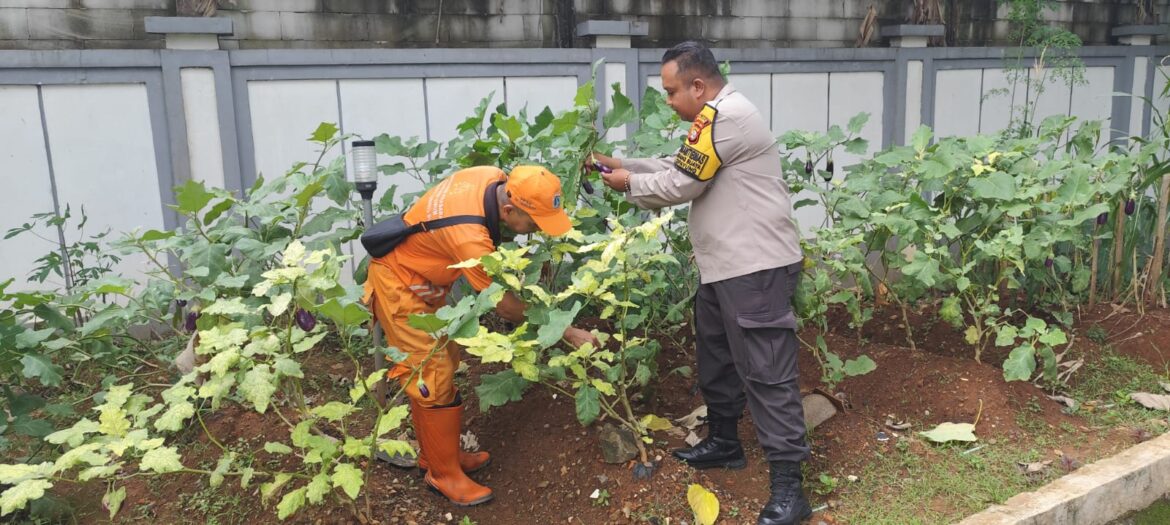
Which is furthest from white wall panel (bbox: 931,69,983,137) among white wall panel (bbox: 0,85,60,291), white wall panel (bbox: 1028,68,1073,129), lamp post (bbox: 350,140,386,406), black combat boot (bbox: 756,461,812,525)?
white wall panel (bbox: 0,85,60,291)

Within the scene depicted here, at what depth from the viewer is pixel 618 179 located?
3447 millimetres

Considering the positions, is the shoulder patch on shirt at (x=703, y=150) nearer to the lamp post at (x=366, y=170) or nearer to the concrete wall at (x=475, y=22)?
the lamp post at (x=366, y=170)

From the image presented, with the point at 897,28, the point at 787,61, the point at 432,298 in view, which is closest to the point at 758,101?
the point at 787,61

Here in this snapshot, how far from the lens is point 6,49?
16.7 feet

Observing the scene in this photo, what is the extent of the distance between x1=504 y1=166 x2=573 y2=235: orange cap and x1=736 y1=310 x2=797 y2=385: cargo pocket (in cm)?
76

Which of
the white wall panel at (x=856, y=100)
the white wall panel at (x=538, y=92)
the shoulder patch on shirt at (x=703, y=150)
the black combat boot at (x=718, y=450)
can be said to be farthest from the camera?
the white wall panel at (x=856, y=100)

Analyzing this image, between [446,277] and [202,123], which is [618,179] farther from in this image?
[202,123]

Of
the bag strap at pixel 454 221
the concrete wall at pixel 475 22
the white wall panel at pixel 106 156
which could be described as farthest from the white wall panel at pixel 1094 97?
the white wall panel at pixel 106 156

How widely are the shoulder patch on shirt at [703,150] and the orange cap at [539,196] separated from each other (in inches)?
19.1

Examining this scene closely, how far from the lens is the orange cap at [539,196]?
3121 mm

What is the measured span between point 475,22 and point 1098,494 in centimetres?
460

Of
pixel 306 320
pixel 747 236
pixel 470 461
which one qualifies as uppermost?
pixel 747 236

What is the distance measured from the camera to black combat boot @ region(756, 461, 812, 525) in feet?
10.6

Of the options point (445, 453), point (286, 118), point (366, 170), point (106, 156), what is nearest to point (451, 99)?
point (286, 118)
